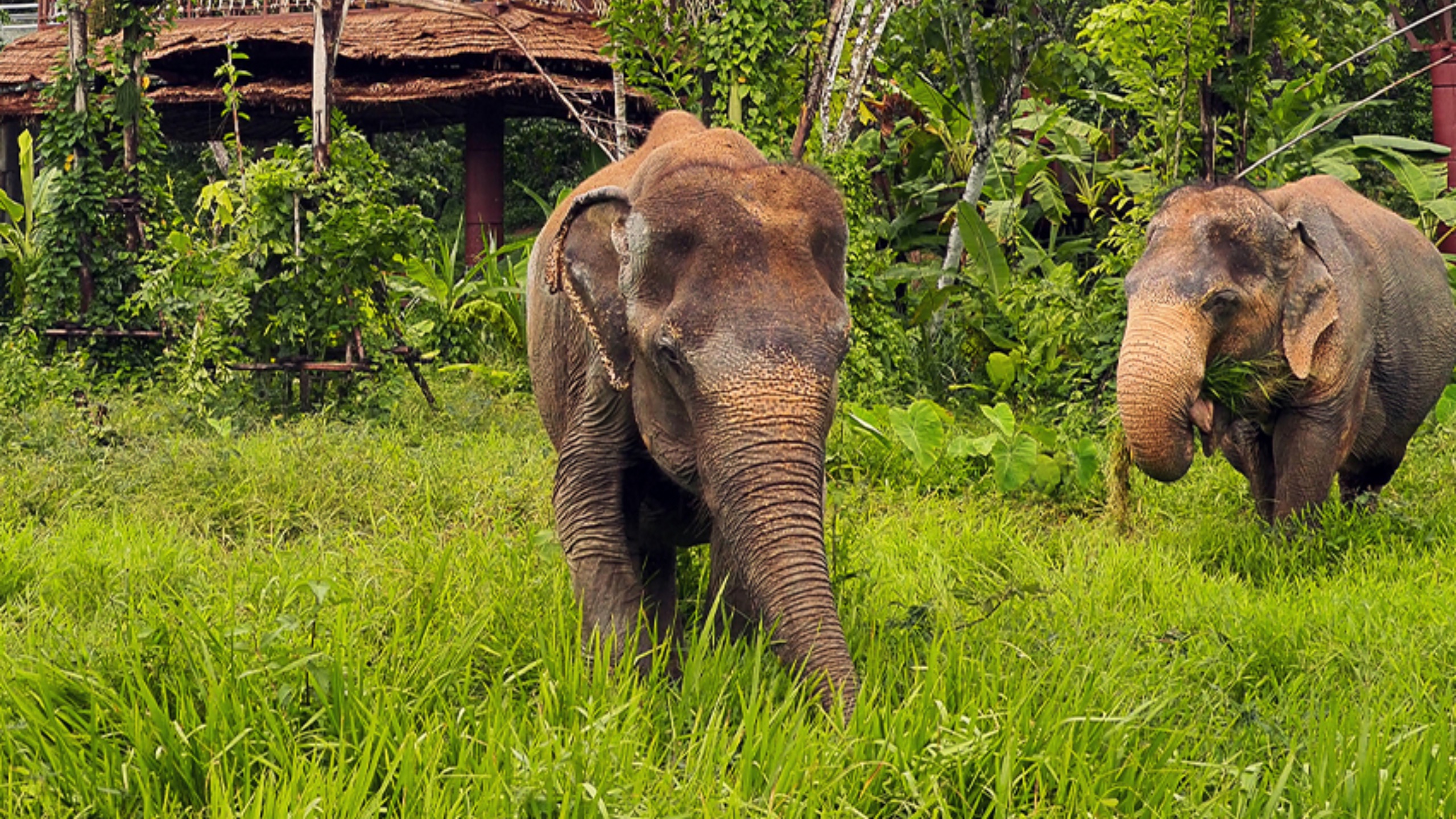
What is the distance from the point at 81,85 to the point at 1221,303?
744 cm

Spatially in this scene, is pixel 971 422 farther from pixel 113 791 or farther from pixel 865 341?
A: pixel 113 791

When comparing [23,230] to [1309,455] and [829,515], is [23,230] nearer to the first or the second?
[829,515]

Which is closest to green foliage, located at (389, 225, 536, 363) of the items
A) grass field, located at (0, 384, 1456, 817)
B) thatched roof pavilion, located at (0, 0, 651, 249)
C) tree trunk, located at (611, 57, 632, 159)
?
tree trunk, located at (611, 57, 632, 159)

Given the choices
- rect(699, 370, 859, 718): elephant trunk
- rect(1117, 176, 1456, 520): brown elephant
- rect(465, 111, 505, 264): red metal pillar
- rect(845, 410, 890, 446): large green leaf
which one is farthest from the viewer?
rect(465, 111, 505, 264): red metal pillar

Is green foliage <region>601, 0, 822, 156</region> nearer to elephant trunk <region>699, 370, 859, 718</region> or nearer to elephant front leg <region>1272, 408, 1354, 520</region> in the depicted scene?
elephant front leg <region>1272, 408, 1354, 520</region>

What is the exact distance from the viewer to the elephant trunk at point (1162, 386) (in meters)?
5.90

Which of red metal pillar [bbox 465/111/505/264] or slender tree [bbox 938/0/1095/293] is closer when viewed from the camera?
slender tree [bbox 938/0/1095/293]

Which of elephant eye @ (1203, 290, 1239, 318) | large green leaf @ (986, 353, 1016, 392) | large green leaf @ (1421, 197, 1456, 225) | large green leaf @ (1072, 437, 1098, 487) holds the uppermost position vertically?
elephant eye @ (1203, 290, 1239, 318)

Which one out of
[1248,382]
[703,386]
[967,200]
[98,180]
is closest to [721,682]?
[703,386]

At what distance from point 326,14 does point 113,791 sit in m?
8.07

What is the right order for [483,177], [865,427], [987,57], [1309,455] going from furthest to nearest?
[483,177] < [987,57] < [865,427] < [1309,455]

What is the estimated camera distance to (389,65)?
13617 millimetres

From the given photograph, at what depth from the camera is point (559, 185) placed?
16172 millimetres

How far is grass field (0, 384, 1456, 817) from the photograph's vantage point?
123 inches
